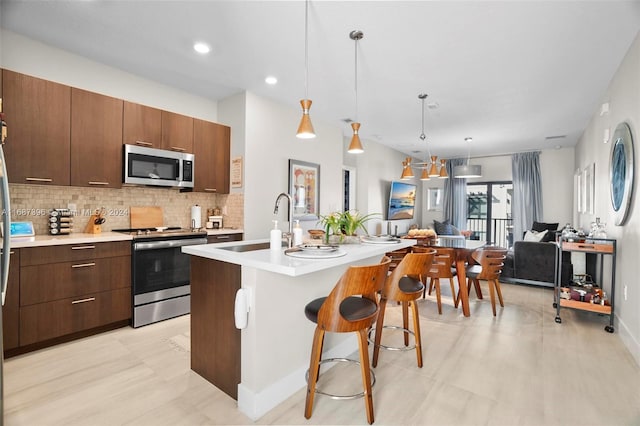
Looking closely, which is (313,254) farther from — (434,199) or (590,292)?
(434,199)

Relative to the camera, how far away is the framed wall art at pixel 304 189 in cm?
470

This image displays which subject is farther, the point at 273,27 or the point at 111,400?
the point at 273,27

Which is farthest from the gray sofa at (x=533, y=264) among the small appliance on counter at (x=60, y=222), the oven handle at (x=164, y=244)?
the small appliance on counter at (x=60, y=222)

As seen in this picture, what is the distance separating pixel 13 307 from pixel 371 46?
11.9ft

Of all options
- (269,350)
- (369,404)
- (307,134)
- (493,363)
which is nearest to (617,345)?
(493,363)

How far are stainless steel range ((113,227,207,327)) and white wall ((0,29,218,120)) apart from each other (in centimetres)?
155

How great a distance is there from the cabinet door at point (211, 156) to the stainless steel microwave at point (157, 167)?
5.4 inches

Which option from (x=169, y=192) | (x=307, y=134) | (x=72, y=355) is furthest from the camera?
(x=169, y=192)

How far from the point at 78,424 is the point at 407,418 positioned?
1.83 meters

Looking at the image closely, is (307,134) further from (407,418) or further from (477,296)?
(477,296)

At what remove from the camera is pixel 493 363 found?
8.18ft

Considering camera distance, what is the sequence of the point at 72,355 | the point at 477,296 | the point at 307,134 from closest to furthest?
the point at 307,134
the point at 72,355
the point at 477,296

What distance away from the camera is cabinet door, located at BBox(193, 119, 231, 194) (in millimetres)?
3971

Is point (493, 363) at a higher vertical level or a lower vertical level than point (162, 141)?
lower
